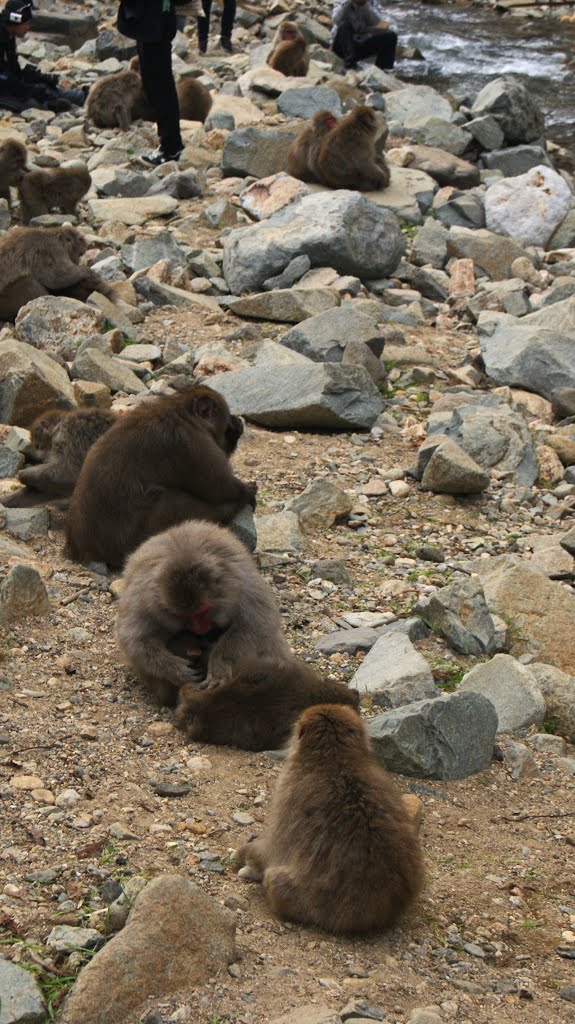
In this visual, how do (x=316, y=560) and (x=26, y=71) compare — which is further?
(x=26, y=71)

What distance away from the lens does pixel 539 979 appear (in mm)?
3682

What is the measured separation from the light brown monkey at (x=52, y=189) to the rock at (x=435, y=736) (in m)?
8.94

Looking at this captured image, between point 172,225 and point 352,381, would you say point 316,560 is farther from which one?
point 172,225

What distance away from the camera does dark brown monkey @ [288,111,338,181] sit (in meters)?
13.9

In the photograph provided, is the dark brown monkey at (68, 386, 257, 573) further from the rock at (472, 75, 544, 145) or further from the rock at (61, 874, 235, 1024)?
the rock at (472, 75, 544, 145)

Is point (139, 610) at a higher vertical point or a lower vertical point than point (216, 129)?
higher

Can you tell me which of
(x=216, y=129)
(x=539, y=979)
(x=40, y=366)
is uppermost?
(x=539, y=979)

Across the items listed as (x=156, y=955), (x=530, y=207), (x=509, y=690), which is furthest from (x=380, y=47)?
(x=156, y=955)

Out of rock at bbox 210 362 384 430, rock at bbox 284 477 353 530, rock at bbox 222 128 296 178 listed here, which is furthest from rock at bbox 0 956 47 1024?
rock at bbox 222 128 296 178

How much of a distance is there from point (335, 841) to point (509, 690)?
6.35 feet

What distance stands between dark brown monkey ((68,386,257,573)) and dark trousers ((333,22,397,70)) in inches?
706

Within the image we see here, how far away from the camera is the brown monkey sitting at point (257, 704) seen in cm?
473

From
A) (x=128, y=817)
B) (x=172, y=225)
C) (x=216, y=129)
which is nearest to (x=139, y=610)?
(x=128, y=817)

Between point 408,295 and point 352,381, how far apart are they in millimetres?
3153
